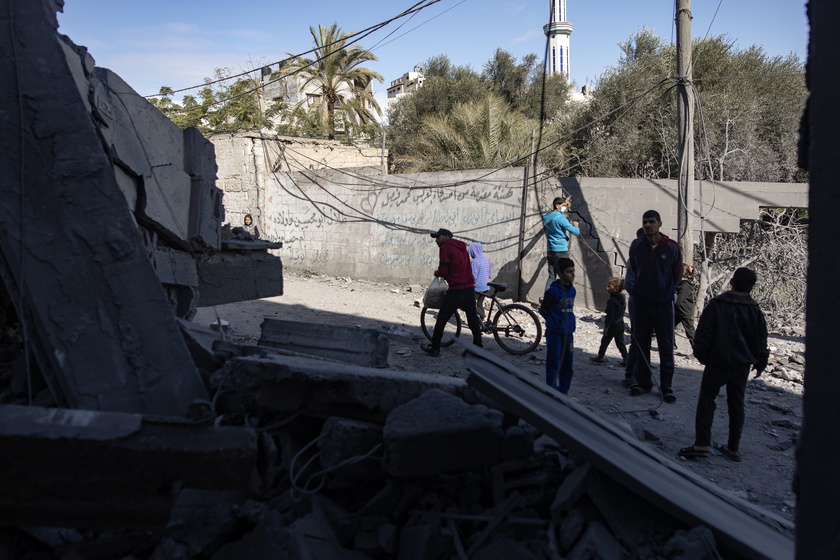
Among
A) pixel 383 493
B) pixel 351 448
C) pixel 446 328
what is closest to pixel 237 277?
pixel 351 448

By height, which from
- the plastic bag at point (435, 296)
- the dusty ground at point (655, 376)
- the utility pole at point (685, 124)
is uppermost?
the utility pole at point (685, 124)

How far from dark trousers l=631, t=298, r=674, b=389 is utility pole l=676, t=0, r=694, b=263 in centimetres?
281

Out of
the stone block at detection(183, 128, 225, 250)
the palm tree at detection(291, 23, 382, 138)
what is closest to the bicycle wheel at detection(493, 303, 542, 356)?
the stone block at detection(183, 128, 225, 250)

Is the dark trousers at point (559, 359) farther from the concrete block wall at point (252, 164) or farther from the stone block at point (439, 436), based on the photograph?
the concrete block wall at point (252, 164)

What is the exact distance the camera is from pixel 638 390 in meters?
6.02

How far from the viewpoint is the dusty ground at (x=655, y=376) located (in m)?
4.38

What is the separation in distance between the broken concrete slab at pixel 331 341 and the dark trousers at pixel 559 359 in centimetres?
183

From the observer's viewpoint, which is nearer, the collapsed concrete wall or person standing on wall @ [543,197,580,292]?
person standing on wall @ [543,197,580,292]

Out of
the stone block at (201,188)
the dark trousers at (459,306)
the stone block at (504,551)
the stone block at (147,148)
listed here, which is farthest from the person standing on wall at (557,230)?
the stone block at (504,551)

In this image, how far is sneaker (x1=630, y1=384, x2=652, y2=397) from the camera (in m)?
6.01

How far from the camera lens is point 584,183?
33.8 ft

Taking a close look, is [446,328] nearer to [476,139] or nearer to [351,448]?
[351,448]

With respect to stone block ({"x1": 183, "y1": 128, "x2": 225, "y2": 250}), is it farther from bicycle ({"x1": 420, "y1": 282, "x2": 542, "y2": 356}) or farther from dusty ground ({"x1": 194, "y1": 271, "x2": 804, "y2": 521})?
bicycle ({"x1": 420, "y1": 282, "x2": 542, "y2": 356})

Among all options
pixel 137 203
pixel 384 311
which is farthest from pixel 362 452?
pixel 384 311
